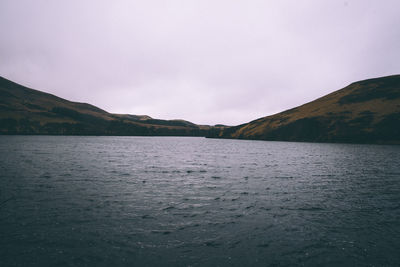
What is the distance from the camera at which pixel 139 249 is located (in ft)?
37.2

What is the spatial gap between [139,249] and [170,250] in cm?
176

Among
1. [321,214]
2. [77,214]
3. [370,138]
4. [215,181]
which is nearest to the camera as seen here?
[77,214]

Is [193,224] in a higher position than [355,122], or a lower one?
lower

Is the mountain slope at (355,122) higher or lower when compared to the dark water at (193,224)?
higher

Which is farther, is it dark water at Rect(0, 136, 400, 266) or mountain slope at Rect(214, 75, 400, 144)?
mountain slope at Rect(214, 75, 400, 144)

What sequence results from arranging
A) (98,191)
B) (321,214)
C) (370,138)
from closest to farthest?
(321,214) < (98,191) < (370,138)

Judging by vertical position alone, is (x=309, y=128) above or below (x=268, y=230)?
above

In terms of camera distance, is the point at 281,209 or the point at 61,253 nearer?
the point at 61,253

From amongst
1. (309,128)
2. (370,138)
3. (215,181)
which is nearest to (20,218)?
(215,181)

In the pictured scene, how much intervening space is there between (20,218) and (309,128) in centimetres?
19269

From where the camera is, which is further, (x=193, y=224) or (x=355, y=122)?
(x=355, y=122)

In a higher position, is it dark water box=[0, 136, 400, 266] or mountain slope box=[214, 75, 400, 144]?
mountain slope box=[214, 75, 400, 144]

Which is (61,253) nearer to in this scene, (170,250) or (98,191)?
(170,250)

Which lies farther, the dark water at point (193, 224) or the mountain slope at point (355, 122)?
the mountain slope at point (355, 122)
